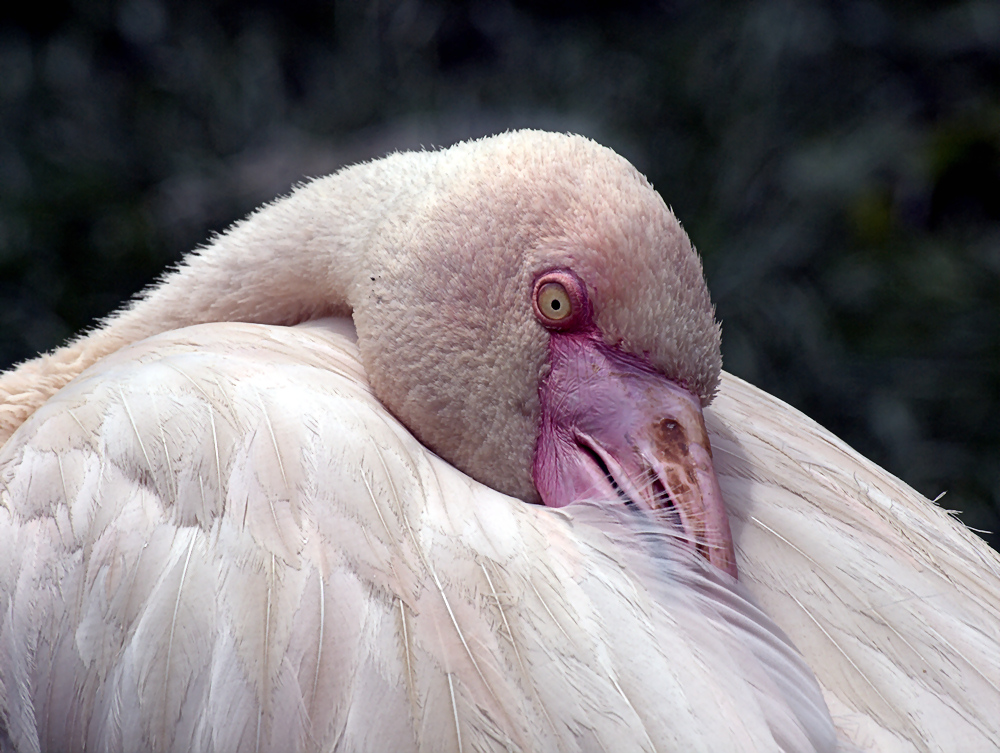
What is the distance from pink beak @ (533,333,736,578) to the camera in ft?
4.27

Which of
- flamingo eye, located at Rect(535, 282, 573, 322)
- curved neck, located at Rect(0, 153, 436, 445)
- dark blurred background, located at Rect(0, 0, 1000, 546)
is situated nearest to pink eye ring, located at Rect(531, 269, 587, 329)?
flamingo eye, located at Rect(535, 282, 573, 322)

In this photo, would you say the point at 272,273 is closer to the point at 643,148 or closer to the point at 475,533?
the point at 475,533

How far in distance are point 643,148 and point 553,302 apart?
2804 mm

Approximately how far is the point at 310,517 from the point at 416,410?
0.84ft

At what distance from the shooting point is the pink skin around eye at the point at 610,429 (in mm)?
1310

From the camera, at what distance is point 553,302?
136cm

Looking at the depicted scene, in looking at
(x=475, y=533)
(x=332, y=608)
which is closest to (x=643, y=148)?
(x=475, y=533)

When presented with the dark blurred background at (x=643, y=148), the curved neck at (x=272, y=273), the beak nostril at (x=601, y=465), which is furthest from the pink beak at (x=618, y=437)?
the dark blurred background at (x=643, y=148)

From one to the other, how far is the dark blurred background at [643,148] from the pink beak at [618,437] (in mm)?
2524

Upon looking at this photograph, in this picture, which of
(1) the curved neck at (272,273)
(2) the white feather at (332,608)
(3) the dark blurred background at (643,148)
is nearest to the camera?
(2) the white feather at (332,608)

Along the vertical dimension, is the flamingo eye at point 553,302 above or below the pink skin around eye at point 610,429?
above

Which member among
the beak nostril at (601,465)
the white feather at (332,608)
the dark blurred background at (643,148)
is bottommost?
the white feather at (332,608)

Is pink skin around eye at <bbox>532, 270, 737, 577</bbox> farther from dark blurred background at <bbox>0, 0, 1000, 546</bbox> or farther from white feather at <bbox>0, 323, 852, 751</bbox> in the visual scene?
dark blurred background at <bbox>0, 0, 1000, 546</bbox>

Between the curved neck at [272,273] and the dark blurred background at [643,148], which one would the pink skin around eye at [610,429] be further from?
the dark blurred background at [643,148]
